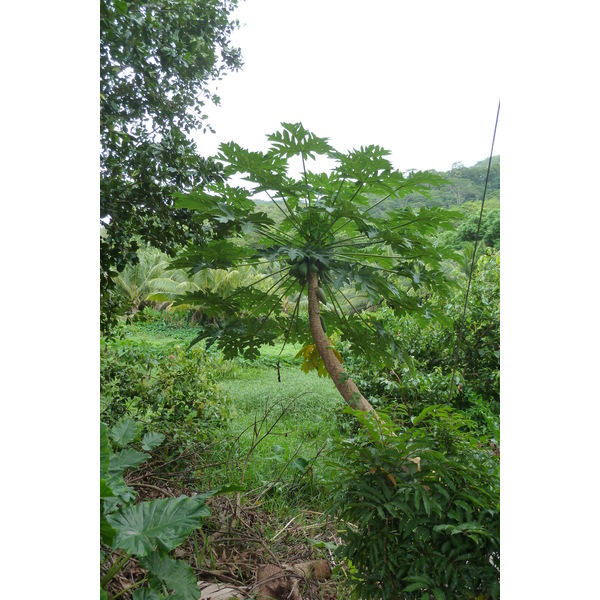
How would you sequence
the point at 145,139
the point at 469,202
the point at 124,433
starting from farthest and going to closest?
1. the point at 469,202
2. the point at 145,139
3. the point at 124,433

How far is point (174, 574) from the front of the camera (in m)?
0.81

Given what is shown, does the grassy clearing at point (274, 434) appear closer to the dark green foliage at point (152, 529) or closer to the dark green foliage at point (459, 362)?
the dark green foliage at point (459, 362)

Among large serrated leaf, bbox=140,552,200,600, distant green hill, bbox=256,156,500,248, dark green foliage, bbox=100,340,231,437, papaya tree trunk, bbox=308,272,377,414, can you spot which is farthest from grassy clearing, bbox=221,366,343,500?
distant green hill, bbox=256,156,500,248

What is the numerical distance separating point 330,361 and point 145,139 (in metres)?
1.02

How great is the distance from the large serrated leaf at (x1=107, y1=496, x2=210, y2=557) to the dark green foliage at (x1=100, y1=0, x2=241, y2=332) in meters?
0.77

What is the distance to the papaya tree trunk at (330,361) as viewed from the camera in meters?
0.97

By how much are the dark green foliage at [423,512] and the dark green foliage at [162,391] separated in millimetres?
1265

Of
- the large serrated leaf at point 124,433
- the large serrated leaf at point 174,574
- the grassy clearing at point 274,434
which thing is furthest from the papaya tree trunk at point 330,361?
the large serrated leaf at point 124,433

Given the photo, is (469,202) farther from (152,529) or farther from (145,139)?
(152,529)

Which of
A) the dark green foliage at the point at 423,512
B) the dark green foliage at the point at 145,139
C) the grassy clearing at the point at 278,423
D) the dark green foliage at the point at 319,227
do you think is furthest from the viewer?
the grassy clearing at the point at 278,423

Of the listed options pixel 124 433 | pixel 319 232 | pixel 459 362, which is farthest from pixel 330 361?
pixel 459 362

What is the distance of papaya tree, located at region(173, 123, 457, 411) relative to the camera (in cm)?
88
